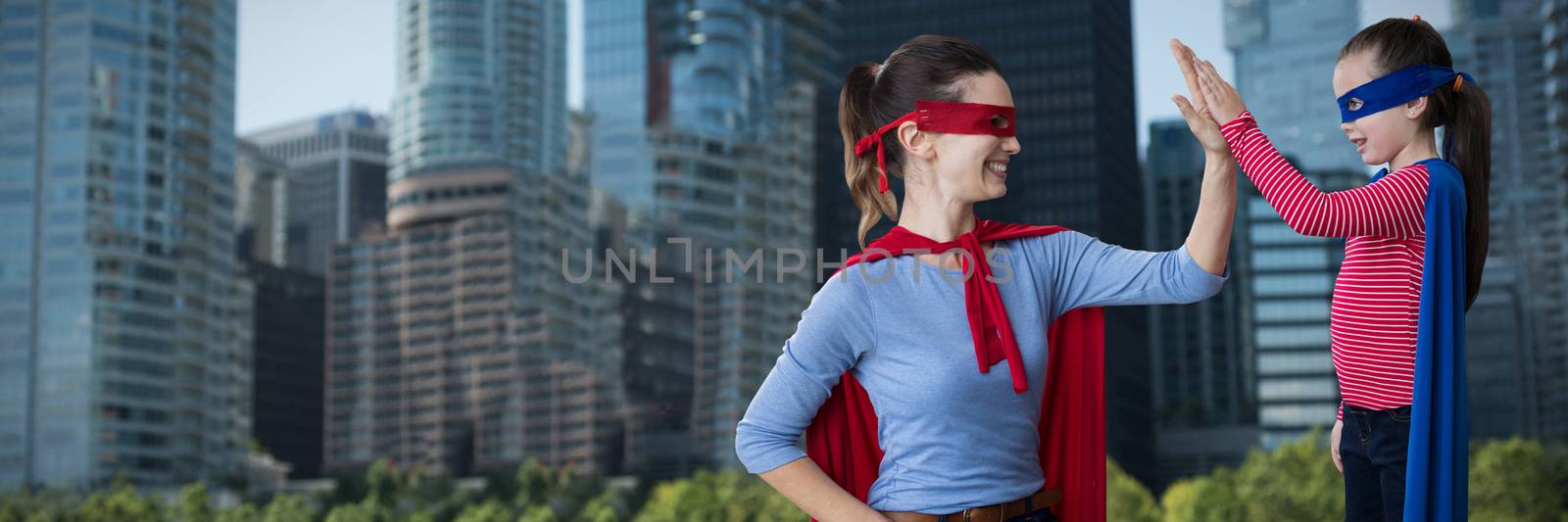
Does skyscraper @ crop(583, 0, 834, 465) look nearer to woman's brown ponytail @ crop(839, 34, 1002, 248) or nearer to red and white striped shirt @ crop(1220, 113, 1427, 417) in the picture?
red and white striped shirt @ crop(1220, 113, 1427, 417)

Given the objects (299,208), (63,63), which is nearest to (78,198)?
(63,63)

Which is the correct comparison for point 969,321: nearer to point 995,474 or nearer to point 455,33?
point 995,474

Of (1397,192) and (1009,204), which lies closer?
(1397,192)

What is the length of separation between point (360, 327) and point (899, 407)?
4626 inches

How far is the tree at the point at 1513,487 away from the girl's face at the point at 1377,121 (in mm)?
50012

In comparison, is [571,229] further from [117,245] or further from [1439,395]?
[1439,395]

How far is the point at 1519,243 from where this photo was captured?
10619 centimetres

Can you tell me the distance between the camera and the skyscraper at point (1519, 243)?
9638 centimetres

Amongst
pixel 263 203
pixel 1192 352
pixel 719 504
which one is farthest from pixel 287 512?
pixel 1192 352

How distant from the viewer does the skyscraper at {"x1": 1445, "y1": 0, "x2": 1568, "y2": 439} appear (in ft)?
316

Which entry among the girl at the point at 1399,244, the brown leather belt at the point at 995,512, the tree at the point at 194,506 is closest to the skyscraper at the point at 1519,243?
the tree at the point at 194,506

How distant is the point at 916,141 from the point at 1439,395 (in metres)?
1.00

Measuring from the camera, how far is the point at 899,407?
2596 mm

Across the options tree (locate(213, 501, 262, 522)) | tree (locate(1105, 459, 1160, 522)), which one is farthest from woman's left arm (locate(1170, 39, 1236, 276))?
tree (locate(213, 501, 262, 522))
